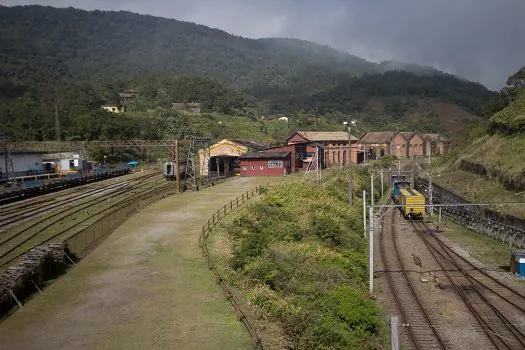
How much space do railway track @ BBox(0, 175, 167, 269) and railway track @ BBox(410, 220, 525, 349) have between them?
23.2 metres

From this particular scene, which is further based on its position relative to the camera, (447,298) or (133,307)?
(447,298)

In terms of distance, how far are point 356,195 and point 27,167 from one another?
4338cm

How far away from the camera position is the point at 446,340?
18.5 metres

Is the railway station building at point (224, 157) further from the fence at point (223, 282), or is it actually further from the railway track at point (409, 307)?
the railway track at point (409, 307)

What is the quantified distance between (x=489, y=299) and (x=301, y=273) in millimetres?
9240

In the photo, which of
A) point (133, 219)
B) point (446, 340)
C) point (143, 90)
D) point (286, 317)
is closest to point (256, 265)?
point (286, 317)

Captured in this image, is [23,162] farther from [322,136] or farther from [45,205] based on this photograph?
[322,136]

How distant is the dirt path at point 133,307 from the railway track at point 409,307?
7358 millimetres

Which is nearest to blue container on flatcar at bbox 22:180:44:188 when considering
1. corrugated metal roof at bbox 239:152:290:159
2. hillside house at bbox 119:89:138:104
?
corrugated metal roof at bbox 239:152:290:159

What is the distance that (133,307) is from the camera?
1869cm

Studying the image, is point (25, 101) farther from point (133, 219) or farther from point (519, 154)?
point (519, 154)

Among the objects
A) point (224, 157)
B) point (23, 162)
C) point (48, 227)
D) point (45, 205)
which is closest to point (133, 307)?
point (48, 227)

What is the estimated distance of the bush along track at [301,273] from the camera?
17250 millimetres

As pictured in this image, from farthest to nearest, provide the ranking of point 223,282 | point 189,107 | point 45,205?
point 189,107 → point 45,205 → point 223,282
